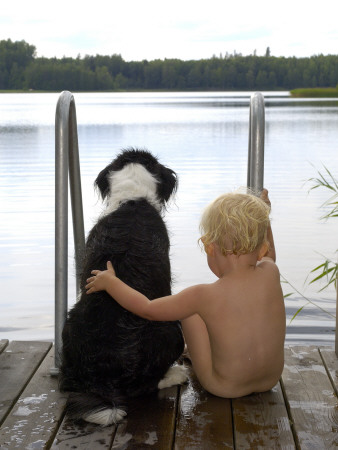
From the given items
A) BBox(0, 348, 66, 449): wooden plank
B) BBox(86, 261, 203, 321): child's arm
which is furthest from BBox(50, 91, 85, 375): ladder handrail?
BBox(86, 261, 203, 321): child's arm

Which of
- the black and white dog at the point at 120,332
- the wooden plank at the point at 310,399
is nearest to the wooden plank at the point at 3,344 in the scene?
the black and white dog at the point at 120,332

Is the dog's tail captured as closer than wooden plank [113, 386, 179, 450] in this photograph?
No

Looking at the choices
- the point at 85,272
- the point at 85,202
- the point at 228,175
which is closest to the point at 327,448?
the point at 85,272

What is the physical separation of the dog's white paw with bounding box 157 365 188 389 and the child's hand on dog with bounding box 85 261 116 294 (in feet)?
1.60

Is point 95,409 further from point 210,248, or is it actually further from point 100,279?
point 210,248

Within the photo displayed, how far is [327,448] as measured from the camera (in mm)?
2385

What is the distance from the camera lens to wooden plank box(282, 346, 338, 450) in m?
2.47

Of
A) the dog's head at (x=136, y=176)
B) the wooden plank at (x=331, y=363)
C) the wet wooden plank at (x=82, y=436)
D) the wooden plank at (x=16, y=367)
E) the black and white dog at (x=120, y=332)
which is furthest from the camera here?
the dog's head at (x=136, y=176)

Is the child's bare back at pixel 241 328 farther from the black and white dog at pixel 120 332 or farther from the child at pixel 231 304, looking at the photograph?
the black and white dog at pixel 120 332

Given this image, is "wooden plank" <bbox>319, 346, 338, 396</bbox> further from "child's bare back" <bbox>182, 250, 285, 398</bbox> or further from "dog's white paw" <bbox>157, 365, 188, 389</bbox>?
"dog's white paw" <bbox>157, 365, 188, 389</bbox>

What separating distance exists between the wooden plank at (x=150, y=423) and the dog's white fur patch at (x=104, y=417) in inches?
1.2

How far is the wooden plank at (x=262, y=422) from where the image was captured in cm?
242

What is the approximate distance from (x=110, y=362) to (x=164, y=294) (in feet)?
1.22

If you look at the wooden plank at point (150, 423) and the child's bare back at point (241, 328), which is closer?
the wooden plank at point (150, 423)
